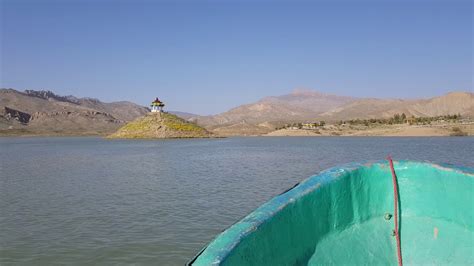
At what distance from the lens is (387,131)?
120812mm

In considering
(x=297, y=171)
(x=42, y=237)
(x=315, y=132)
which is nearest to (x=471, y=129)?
(x=315, y=132)

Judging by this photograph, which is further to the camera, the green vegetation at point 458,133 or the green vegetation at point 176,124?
the green vegetation at point 176,124

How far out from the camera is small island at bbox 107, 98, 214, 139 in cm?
12500

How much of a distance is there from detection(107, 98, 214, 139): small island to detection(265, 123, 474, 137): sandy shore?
103 ft

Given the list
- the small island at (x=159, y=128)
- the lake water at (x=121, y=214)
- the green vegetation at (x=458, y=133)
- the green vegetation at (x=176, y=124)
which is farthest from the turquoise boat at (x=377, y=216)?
the green vegetation at (x=176, y=124)

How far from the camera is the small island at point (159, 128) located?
125000 millimetres

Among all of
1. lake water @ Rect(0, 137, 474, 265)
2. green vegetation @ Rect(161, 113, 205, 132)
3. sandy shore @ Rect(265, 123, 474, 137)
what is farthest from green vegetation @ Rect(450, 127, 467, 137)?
lake water @ Rect(0, 137, 474, 265)

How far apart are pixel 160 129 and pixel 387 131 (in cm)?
6560

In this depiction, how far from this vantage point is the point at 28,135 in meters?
171

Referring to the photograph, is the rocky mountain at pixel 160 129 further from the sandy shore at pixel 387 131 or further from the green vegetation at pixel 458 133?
the green vegetation at pixel 458 133

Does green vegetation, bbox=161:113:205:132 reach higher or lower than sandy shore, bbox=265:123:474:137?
higher

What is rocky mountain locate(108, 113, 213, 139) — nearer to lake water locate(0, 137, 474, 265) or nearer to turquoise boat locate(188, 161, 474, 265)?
lake water locate(0, 137, 474, 265)

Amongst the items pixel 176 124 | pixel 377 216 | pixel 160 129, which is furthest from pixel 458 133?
pixel 377 216

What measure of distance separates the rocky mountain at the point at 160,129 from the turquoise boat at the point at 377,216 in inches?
4748
